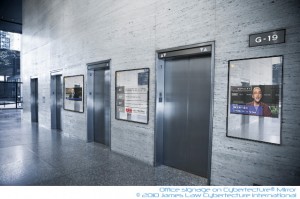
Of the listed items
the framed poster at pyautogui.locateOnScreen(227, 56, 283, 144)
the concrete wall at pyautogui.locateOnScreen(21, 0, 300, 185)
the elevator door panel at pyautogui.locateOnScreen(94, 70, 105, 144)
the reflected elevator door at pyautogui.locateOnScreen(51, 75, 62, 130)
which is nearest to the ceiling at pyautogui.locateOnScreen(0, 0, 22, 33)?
the concrete wall at pyautogui.locateOnScreen(21, 0, 300, 185)

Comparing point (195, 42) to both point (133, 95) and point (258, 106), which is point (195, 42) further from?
point (133, 95)

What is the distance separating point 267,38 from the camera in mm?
2916

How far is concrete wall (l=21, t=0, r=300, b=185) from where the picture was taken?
2.79 metres

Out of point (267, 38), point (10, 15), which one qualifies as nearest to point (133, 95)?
point (267, 38)

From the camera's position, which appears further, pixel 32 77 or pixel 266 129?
pixel 32 77

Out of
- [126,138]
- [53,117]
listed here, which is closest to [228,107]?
[126,138]

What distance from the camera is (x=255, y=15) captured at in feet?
10.0

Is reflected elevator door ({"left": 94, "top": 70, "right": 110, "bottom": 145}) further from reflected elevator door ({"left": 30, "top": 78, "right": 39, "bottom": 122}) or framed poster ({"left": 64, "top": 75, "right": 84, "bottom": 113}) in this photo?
reflected elevator door ({"left": 30, "top": 78, "right": 39, "bottom": 122})

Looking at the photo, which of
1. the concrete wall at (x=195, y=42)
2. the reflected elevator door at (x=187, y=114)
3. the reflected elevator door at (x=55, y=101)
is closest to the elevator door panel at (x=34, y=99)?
the reflected elevator door at (x=55, y=101)

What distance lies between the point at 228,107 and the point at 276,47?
41.5 inches

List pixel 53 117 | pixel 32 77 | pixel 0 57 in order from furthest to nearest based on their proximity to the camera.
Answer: pixel 0 57 → pixel 32 77 → pixel 53 117

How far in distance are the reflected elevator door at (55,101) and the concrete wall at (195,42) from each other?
107 cm

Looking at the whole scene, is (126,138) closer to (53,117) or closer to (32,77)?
(53,117)

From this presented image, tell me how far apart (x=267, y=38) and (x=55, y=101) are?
8.17m
